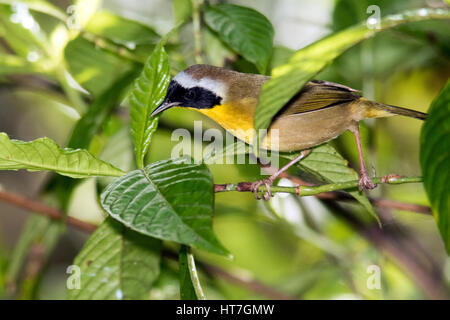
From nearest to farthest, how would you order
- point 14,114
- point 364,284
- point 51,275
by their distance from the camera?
point 364,284 → point 51,275 → point 14,114

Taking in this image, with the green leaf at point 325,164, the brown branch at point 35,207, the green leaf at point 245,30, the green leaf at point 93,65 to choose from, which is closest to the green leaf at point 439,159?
the green leaf at point 325,164

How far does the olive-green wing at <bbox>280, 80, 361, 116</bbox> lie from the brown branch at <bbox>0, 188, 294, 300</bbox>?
883 millimetres

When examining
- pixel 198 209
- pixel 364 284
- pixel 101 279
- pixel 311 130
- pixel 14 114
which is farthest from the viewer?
pixel 14 114

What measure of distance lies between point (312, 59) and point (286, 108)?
1148mm

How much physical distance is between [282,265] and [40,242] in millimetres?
1679

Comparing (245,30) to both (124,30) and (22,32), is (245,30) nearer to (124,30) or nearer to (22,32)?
(124,30)

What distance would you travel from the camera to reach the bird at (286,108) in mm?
2189

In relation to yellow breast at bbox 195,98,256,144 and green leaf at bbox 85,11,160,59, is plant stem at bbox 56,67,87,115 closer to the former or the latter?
green leaf at bbox 85,11,160,59

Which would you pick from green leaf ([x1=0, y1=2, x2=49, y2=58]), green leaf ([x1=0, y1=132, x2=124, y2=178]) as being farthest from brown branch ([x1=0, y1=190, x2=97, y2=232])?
green leaf ([x1=0, y1=132, x2=124, y2=178])

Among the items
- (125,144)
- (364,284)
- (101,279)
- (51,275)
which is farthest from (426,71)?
(51,275)

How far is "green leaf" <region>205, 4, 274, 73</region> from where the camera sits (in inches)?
70.6

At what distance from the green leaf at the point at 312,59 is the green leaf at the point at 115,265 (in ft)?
2.82

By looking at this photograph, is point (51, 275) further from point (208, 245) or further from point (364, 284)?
point (208, 245)

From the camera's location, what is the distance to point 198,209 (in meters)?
1.15
